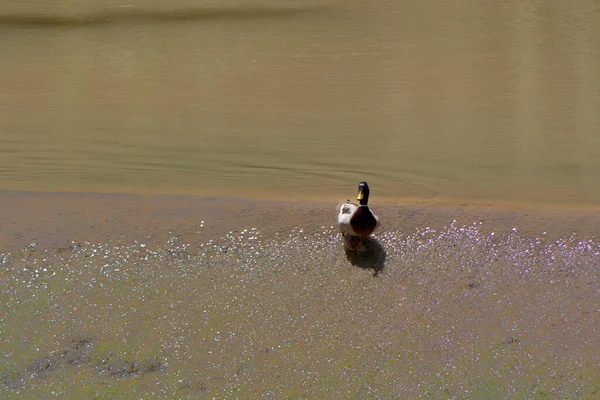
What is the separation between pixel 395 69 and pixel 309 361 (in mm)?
4016

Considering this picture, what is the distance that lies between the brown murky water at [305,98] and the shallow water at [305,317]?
0.94m

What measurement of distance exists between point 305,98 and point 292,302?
9.76 feet

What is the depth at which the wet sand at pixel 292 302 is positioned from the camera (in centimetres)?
320

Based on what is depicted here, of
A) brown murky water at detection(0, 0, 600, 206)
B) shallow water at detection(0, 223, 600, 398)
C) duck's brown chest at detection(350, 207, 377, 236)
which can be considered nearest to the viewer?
shallow water at detection(0, 223, 600, 398)

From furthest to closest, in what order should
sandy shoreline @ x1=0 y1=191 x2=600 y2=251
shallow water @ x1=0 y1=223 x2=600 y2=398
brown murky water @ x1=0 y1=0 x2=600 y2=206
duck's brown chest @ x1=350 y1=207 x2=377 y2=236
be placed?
1. brown murky water @ x1=0 y1=0 x2=600 y2=206
2. sandy shoreline @ x1=0 y1=191 x2=600 y2=251
3. duck's brown chest @ x1=350 y1=207 x2=377 y2=236
4. shallow water @ x1=0 y1=223 x2=600 y2=398

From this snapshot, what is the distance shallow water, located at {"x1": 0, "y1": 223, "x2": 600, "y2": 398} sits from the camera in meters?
3.18

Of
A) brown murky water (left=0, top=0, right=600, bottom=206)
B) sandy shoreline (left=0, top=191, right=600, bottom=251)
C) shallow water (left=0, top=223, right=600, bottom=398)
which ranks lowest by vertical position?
shallow water (left=0, top=223, right=600, bottom=398)

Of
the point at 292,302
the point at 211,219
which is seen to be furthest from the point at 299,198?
the point at 292,302

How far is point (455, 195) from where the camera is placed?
4750mm

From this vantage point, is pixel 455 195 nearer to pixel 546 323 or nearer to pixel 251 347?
pixel 546 323

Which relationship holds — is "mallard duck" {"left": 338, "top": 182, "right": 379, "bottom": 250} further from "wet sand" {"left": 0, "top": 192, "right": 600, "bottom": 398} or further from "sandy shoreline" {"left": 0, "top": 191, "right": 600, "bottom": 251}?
"sandy shoreline" {"left": 0, "top": 191, "right": 600, "bottom": 251}

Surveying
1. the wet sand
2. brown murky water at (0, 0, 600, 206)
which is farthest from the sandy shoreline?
brown murky water at (0, 0, 600, 206)

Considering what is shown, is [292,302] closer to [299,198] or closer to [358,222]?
[358,222]

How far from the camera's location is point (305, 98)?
628 centimetres
